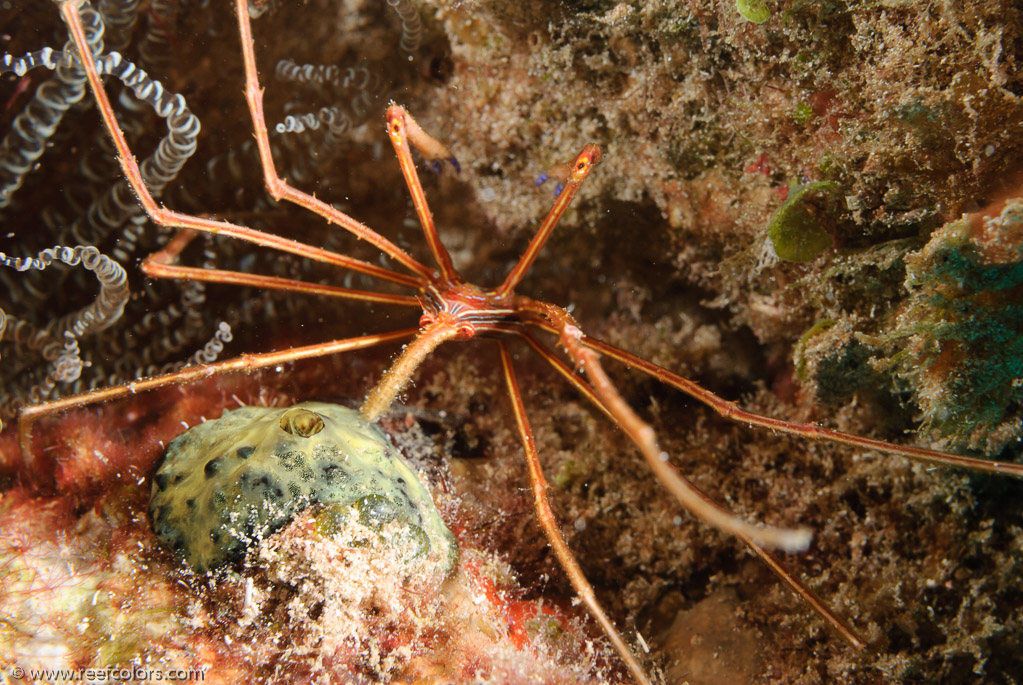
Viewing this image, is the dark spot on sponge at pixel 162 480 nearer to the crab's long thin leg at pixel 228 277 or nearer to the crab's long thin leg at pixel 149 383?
the crab's long thin leg at pixel 149 383

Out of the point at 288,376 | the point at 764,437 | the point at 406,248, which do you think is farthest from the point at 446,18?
the point at 764,437

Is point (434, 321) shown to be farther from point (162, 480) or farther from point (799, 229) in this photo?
point (799, 229)

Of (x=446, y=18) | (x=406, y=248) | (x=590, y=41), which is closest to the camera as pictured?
(x=590, y=41)

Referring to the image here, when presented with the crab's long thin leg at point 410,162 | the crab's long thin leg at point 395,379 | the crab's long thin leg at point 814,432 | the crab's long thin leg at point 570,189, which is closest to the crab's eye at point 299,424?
the crab's long thin leg at point 395,379

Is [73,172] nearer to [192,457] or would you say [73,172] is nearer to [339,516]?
[192,457]

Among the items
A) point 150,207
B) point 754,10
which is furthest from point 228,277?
point 754,10

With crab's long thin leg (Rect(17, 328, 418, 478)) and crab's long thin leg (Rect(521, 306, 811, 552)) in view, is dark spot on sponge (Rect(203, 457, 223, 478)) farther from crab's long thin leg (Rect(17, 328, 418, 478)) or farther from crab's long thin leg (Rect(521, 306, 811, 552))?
crab's long thin leg (Rect(521, 306, 811, 552))

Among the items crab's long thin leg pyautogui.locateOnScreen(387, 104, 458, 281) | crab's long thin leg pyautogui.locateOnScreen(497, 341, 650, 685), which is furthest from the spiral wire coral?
crab's long thin leg pyautogui.locateOnScreen(497, 341, 650, 685)
